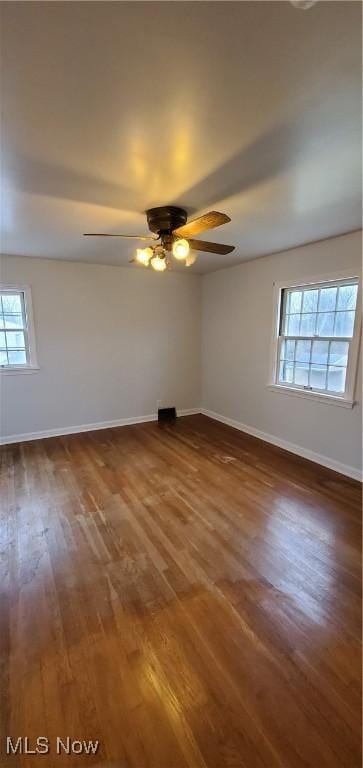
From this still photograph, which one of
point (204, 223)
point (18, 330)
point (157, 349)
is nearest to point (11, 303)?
point (18, 330)

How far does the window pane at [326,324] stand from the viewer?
332cm

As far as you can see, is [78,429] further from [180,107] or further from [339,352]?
[180,107]

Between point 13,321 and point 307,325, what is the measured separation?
3.66 meters

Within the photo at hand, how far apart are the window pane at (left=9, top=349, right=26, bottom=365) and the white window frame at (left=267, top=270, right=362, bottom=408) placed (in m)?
3.27

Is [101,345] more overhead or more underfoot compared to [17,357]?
more overhead

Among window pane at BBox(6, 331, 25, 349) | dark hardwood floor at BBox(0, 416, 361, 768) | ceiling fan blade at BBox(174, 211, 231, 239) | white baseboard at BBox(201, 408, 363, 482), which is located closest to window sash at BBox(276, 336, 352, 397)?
white baseboard at BBox(201, 408, 363, 482)

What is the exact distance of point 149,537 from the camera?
231 cm

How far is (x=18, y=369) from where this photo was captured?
4.09m

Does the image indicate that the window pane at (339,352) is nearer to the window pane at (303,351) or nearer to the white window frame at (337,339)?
the white window frame at (337,339)

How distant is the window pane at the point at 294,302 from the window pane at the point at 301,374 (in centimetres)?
66

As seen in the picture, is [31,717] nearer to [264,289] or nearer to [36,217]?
[36,217]

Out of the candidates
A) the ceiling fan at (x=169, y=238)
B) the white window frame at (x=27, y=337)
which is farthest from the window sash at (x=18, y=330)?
the ceiling fan at (x=169, y=238)

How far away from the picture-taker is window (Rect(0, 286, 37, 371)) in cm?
399

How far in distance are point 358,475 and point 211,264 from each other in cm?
318
